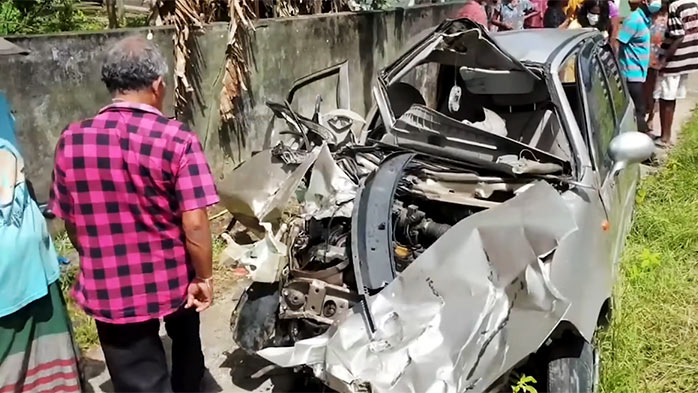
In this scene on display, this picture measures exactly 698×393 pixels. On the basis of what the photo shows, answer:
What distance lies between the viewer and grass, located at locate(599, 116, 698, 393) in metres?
3.71

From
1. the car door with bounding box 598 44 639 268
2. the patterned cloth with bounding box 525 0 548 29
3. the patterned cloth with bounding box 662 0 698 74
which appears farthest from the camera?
the patterned cloth with bounding box 525 0 548 29

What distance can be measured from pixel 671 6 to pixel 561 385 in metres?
6.23

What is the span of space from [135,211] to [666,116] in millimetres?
7087

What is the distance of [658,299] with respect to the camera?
176 inches

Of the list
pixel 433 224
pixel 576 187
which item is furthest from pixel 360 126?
pixel 576 187

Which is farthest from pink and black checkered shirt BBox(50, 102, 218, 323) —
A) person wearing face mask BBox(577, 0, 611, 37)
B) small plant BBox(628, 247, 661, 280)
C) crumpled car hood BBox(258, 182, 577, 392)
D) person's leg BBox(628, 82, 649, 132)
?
person wearing face mask BBox(577, 0, 611, 37)

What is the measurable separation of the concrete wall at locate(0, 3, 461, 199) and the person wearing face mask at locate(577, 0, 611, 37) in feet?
7.43

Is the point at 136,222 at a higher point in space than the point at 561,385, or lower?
higher

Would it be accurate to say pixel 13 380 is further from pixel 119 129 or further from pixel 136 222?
pixel 119 129

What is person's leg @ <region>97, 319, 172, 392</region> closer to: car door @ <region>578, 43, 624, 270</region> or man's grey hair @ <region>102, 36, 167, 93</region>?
man's grey hair @ <region>102, 36, 167, 93</region>

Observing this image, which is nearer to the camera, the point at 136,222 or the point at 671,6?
the point at 136,222

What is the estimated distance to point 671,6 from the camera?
311 inches

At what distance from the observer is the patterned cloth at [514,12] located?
10039mm

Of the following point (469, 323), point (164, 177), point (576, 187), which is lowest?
point (469, 323)
